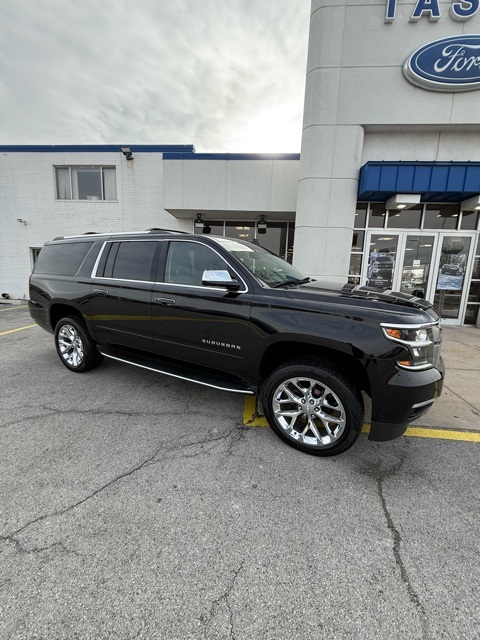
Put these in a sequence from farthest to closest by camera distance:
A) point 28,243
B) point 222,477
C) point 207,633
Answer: point 28,243 → point 222,477 → point 207,633

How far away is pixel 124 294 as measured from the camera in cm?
378

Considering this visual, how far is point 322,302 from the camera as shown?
273cm

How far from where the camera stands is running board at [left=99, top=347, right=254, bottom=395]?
309cm

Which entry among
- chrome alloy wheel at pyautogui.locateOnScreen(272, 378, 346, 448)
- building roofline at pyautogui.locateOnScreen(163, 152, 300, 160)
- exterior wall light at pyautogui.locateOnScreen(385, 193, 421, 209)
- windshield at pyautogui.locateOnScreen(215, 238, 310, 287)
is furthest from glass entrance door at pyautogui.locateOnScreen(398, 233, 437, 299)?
chrome alloy wheel at pyautogui.locateOnScreen(272, 378, 346, 448)

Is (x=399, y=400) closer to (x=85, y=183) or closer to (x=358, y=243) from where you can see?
(x=358, y=243)

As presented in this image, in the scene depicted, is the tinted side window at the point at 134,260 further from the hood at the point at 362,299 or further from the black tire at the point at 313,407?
the black tire at the point at 313,407

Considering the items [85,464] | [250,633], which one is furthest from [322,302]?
[85,464]

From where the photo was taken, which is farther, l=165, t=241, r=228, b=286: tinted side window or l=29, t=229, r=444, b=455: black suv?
l=165, t=241, r=228, b=286: tinted side window

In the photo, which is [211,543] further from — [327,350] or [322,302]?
[322,302]

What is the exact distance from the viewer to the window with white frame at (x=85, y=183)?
1197 cm

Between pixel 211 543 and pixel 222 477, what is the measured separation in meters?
0.59

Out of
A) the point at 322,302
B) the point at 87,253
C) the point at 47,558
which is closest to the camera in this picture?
the point at 47,558

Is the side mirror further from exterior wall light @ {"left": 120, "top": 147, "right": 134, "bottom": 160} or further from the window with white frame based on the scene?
the window with white frame

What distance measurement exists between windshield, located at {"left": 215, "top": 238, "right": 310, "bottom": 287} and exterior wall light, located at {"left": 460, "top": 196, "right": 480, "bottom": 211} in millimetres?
6995
